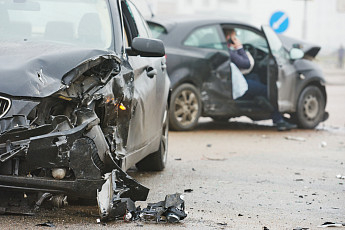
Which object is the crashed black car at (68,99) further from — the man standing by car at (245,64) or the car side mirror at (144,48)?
the man standing by car at (245,64)

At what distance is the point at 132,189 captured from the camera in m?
5.82

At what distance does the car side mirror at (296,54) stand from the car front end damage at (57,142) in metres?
8.48

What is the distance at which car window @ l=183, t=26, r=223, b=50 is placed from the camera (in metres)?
13.4

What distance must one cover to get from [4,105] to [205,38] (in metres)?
8.49

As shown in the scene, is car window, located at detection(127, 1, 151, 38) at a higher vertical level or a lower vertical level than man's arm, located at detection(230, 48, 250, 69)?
higher

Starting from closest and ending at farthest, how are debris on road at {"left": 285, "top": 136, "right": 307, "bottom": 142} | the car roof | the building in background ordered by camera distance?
debris on road at {"left": 285, "top": 136, "right": 307, "bottom": 142} < the car roof < the building in background

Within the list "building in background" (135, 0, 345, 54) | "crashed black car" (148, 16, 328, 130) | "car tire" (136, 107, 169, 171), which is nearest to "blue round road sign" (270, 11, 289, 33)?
"crashed black car" (148, 16, 328, 130)

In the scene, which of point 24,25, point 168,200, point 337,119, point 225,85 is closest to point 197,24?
point 225,85

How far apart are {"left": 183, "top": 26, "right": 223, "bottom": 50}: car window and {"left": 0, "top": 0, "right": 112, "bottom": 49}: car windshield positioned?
6.36m

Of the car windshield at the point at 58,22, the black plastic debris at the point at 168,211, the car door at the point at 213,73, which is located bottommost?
the car door at the point at 213,73

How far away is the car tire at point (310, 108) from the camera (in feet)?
47.2

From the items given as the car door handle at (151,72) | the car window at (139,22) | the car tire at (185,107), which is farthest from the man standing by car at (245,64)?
the car door handle at (151,72)

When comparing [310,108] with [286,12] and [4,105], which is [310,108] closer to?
[4,105]

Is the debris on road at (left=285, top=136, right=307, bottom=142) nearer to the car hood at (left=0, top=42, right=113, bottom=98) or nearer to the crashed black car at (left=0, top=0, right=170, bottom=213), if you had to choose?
the crashed black car at (left=0, top=0, right=170, bottom=213)
